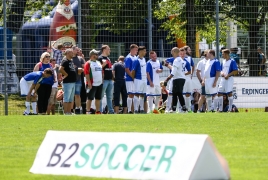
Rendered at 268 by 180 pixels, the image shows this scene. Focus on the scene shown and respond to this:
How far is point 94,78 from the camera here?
2247 centimetres

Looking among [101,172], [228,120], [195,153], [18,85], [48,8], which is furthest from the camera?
[48,8]

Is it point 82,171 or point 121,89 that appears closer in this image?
point 82,171

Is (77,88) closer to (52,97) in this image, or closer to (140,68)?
(52,97)

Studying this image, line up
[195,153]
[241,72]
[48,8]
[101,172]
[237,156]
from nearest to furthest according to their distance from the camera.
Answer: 1. [195,153]
2. [101,172]
3. [237,156]
4. [241,72]
5. [48,8]

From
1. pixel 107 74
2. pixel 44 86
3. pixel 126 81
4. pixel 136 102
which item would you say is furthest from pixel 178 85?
pixel 44 86

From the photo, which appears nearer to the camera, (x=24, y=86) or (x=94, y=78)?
(x=94, y=78)

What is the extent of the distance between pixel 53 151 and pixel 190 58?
16.6 m

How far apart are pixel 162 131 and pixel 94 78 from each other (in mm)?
8912

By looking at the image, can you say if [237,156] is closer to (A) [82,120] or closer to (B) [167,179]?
(B) [167,179]

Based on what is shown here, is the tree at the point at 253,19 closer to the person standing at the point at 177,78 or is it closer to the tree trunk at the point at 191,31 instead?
the tree trunk at the point at 191,31

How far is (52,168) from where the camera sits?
324 inches

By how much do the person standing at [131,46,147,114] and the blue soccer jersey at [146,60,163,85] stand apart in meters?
0.20

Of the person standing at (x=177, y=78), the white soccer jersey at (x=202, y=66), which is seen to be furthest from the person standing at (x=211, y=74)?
the person standing at (x=177, y=78)

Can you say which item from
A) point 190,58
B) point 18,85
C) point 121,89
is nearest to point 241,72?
point 190,58
